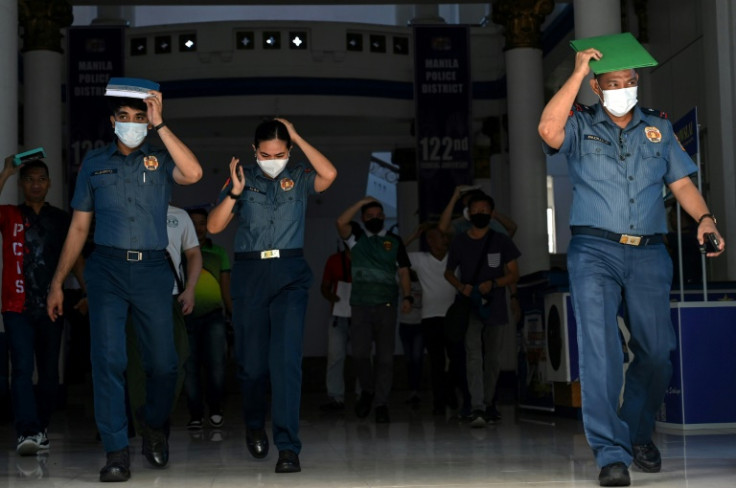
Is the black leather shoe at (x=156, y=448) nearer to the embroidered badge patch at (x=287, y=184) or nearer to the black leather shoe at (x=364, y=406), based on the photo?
the embroidered badge patch at (x=287, y=184)

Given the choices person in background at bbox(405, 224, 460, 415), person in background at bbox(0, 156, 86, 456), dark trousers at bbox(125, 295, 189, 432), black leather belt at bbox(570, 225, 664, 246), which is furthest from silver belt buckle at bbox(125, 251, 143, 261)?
person in background at bbox(405, 224, 460, 415)

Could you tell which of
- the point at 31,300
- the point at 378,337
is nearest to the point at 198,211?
the point at 378,337

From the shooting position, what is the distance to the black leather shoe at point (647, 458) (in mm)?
5152

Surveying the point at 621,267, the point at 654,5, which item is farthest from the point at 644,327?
the point at 654,5

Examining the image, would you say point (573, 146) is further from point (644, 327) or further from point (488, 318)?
point (488, 318)

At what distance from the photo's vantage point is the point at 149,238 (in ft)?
18.0

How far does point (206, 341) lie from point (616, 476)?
15.6ft

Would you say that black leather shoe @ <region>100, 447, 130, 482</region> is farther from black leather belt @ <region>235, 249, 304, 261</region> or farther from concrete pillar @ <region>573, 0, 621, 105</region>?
concrete pillar @ <region>573, 0, 621, 105</region>

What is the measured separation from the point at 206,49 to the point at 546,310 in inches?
394

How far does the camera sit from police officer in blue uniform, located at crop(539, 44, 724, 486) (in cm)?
483

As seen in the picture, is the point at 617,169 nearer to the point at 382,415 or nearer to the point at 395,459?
the point at 395,459

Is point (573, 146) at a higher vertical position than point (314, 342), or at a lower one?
higher

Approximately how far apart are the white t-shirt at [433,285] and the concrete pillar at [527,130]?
12.8 ft

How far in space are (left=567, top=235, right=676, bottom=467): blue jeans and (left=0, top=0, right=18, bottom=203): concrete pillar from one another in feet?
14.4
